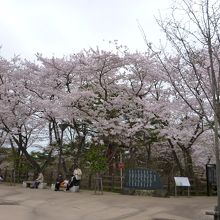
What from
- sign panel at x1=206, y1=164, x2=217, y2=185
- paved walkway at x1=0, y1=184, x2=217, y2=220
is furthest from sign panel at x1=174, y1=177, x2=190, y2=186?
paved walkway at x1=0, y1=184, x2=217, y2=220

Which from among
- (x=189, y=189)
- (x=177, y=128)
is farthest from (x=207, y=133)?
(x=189, y=189)

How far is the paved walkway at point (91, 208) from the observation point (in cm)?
1268

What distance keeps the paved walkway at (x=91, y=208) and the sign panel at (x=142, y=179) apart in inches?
43.8

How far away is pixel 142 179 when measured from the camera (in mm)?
19219

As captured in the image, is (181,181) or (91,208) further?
(181,181)

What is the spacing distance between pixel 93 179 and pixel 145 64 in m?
7.27

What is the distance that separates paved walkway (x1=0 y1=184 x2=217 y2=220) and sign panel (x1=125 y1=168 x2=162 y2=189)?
111 cm

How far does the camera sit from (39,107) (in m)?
24.1

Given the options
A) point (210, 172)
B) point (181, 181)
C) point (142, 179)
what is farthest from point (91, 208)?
point (210, 172)

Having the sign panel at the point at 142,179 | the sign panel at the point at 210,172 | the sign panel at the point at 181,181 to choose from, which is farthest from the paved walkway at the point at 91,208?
the sign panel at the point at 210,172

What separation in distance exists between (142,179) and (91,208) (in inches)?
207

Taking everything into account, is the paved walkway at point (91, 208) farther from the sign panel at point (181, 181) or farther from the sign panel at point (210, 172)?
the sign panel at point (210, 172)

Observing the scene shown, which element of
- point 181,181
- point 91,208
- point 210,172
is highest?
point 210,172

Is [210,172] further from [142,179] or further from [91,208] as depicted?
[91,208]
